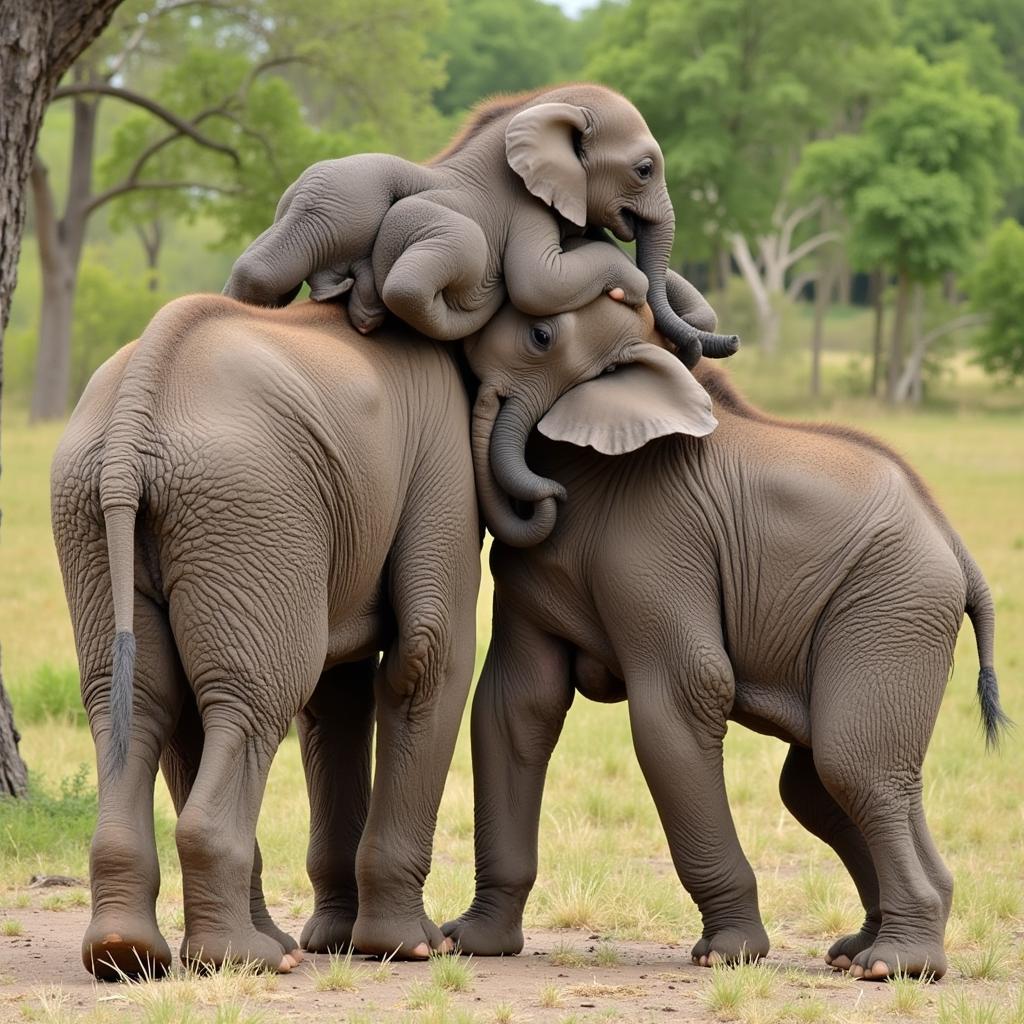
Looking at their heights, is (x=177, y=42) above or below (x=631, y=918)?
above

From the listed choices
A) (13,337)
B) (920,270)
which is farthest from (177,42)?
(920,270)

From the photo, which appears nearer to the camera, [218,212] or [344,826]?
[344,826]

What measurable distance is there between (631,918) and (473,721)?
117cm

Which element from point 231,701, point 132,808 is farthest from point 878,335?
point 132,808

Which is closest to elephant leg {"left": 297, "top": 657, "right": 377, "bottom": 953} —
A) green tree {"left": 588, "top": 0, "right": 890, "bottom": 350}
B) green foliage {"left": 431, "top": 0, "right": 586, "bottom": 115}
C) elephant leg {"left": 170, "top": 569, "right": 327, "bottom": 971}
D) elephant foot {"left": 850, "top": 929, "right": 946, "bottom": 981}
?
elephant leg {"left": 170, "top": 569, "right": 327, "bottom": 971}

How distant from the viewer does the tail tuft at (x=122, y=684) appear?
17.0ft

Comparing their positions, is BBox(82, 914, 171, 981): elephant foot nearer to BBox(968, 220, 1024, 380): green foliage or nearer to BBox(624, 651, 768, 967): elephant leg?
BBox(624, 651, 768, 967): elephant leg

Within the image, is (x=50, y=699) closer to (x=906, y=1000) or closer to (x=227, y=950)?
(x=227, y=950)

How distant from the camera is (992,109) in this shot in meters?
49.5

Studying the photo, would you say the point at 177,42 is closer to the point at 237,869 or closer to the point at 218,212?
the point at 218,212

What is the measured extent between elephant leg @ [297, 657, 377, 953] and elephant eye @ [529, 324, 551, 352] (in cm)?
138

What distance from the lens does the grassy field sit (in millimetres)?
5426

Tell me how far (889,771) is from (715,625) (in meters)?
0.80

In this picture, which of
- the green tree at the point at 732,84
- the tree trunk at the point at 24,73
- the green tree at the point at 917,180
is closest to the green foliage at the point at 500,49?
the green tree at the point at 732,84
